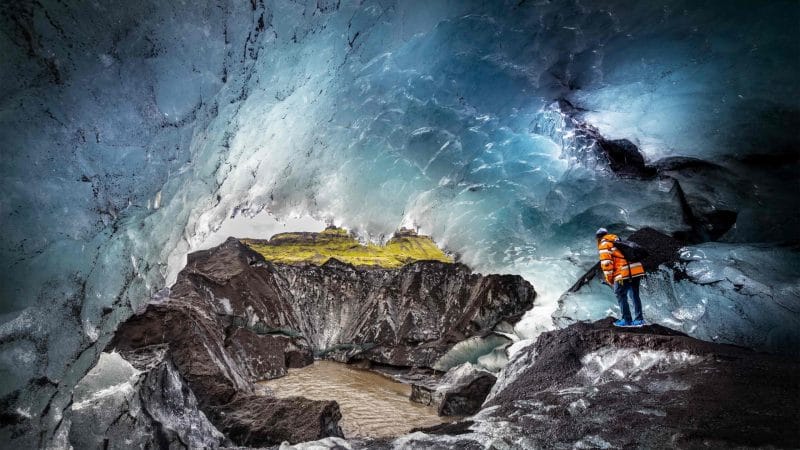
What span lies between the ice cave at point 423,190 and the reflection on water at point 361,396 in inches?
5.7

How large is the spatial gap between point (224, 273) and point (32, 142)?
14.8 metres

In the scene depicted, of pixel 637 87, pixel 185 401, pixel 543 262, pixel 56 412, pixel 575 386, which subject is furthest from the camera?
pixel 543 262

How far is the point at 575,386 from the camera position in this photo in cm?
536

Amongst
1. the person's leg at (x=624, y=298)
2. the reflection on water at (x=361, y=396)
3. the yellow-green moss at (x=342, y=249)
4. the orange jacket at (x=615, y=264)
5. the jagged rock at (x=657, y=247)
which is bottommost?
the reflection on water at (x=361, y=396)

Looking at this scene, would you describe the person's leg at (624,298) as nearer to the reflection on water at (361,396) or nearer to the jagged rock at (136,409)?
the reflection on water at (361,396)

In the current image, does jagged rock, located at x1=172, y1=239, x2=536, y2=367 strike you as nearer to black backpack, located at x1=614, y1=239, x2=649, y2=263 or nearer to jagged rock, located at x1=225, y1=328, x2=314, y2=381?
jagged rock, located at x1=225, y1=328, x2=314, y2=381

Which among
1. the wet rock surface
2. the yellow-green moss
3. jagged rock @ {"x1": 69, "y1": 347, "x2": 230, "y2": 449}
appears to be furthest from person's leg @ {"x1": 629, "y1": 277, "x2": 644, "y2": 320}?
the yellow-green moss

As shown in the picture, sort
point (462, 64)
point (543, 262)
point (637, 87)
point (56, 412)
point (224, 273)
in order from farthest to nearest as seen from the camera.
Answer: point (224, 273)
point (543, 262)
point (462, 64)
point (637, 87)
point (56, 412)

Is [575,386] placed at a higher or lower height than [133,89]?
lower

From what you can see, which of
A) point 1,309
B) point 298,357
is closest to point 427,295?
point 298,357

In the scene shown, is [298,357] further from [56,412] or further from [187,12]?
[187,12]

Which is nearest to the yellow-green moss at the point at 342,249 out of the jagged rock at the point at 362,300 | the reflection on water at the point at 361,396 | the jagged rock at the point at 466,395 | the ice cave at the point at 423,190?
the jagged rock at the point at 362,300

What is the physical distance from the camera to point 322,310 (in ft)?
65.3

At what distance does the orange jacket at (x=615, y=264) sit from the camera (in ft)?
22.2
